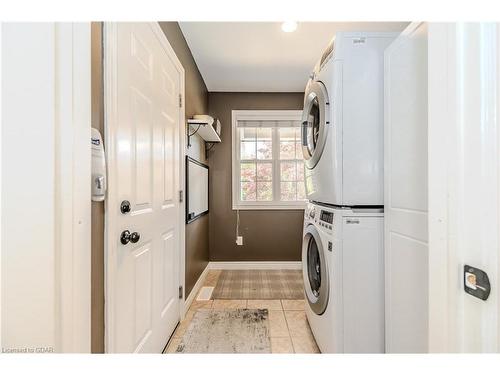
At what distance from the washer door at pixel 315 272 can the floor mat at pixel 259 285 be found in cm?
90

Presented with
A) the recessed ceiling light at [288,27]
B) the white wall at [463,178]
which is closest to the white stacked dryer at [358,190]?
the white wall at [463,178]

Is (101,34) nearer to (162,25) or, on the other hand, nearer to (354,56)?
(162,25)

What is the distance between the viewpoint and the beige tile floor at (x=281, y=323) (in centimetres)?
167

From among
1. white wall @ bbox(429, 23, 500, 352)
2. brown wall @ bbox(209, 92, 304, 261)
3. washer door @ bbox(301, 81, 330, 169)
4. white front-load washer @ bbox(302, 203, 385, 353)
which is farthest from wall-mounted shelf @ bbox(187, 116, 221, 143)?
white wall @ bbox(429, 23, 500, 352)

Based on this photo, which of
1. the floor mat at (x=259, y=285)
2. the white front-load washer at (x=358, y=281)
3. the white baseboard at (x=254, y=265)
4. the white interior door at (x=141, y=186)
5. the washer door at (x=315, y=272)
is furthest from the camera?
the white baseboard at (x=254, y=265)

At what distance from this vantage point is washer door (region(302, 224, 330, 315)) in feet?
4.56

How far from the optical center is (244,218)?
3402 mm

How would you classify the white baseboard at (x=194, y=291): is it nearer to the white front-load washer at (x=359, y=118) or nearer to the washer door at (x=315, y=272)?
the washer door at (x=315, y=272)

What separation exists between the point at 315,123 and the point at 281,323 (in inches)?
62.9

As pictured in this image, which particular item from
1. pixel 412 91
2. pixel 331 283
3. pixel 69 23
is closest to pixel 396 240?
pixel 331 283

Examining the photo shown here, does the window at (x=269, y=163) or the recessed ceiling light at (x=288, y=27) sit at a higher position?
the recessed ceiling light at (x=288, y=27)

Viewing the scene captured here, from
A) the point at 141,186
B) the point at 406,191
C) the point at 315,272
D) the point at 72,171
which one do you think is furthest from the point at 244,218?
the point at 72,171

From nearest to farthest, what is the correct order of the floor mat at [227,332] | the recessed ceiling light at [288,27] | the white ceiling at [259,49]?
the floor mat at [227,332], the recessed ceiling light at [288,27], the white ceiling at [259,49]

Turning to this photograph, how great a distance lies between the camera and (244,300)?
→ 2422 millimetres
